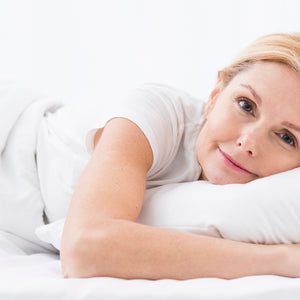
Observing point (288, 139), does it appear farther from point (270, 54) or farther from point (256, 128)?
point (270, 54)

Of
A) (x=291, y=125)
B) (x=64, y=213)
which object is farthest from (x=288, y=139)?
(x=64, y=213)

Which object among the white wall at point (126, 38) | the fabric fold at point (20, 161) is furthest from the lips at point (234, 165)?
the white wall at point (126, 38)

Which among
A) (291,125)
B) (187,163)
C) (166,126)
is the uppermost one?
(291,125)

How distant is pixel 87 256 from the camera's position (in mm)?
896

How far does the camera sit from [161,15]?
243 centimetres

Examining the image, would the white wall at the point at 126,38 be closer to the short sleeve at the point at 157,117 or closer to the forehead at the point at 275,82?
the short sleeve at the point at 157,117

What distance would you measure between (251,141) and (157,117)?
0.26 m

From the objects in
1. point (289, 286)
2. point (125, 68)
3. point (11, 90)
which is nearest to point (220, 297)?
point (289, 286)

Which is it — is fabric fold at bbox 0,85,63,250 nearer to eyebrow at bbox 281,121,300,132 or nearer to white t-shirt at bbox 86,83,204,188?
white t-shirt at bbox 86,83,204,188

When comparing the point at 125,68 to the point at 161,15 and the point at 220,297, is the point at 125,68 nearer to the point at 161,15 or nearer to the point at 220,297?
the point at 161,15

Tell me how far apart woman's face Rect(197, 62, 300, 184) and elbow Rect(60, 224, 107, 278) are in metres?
0.42

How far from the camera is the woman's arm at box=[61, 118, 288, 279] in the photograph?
2.93 ft

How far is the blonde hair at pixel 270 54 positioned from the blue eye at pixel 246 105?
0.10m

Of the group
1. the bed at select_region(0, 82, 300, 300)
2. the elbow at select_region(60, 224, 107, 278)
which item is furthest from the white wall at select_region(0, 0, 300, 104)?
the elbow at select_region(60, 224, 107, 278)
